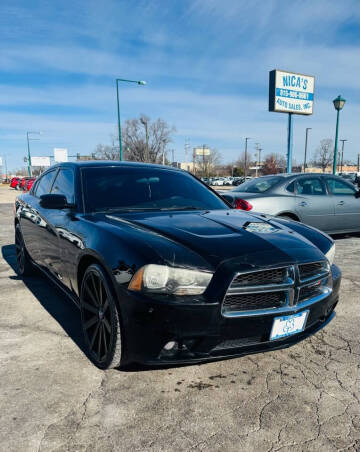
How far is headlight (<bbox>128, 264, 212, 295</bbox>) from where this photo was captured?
2.02m

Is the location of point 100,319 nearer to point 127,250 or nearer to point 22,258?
point 127,250

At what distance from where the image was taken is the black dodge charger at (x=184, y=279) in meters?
2.02

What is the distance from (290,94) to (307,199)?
1351 centimetres

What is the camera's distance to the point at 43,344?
2.87 m

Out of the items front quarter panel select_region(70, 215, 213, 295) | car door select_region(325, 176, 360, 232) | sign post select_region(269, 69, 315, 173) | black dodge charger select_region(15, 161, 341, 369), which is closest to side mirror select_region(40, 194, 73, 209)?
black dodge charger select_region(15, 161, 341, 369)

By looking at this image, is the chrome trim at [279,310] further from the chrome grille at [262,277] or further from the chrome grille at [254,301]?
the chrome grille at [262,277]

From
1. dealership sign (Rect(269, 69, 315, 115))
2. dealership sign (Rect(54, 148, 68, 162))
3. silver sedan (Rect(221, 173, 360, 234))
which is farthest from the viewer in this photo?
dealership sign (Rect(54, 148, 68, 162))

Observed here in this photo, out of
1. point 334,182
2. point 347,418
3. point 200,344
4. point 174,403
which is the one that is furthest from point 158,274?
point 334,182

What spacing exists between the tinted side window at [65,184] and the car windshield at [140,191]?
0.18 meters

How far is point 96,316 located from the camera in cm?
250

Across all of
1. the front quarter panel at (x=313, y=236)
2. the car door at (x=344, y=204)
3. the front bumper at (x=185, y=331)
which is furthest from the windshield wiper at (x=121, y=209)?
the car door at (x=344, y=204)

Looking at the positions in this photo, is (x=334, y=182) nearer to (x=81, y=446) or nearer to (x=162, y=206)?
(x=162, y=206)

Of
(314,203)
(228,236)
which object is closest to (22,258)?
(228,236)

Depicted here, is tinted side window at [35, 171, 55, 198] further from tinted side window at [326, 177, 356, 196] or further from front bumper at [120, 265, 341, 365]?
tinted side window at [326, 177, 356, 196]
